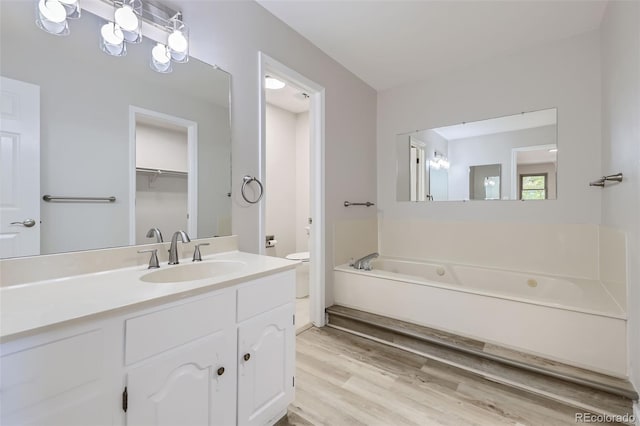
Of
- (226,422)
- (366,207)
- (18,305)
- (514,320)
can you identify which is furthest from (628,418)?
(18,305)

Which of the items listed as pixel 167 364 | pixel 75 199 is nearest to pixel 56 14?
pixel 75 199

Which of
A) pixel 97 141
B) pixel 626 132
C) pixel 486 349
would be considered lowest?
pixel 486 349

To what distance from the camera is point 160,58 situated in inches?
56.1

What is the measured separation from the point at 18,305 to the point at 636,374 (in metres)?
2.66

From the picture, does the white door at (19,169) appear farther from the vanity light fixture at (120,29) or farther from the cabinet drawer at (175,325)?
the cabinet drawer at (175,325)

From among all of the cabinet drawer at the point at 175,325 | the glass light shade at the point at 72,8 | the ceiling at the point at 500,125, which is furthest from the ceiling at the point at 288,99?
the cabinet drawer at the point at 175,325

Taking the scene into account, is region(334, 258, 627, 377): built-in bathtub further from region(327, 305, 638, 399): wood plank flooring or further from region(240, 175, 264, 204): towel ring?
region(240, 175, 264, 204): towel ring

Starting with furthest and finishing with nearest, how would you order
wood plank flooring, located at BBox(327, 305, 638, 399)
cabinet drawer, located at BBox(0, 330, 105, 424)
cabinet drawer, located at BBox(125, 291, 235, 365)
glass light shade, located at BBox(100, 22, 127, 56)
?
wood plank flooring, located at BBox(327, 305, 638, 399)
glass light shade, located at BBox(100, 22, 127, 56)
cabinet drawer, located at BBox(125, 291, 235, 365)
cabinet drawer, located at BBox(0, 330, 105, 424)

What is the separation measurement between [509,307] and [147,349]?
6.84 ft

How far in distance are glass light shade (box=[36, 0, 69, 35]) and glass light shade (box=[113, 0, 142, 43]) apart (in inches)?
7.7

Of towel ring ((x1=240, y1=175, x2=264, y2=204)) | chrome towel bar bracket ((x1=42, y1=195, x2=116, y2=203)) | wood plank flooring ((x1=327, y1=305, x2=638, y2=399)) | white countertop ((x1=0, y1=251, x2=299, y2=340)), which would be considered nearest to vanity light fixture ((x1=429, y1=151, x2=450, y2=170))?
wood plank flooring ((x1=327, y1=305, x2=638, y2=399))

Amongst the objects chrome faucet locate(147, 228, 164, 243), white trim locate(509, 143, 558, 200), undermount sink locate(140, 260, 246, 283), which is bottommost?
undermount sink locate(140, 260, 246, 283)

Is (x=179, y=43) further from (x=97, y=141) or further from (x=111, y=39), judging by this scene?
(x=97, y=141)

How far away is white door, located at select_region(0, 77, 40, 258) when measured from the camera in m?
1.01
